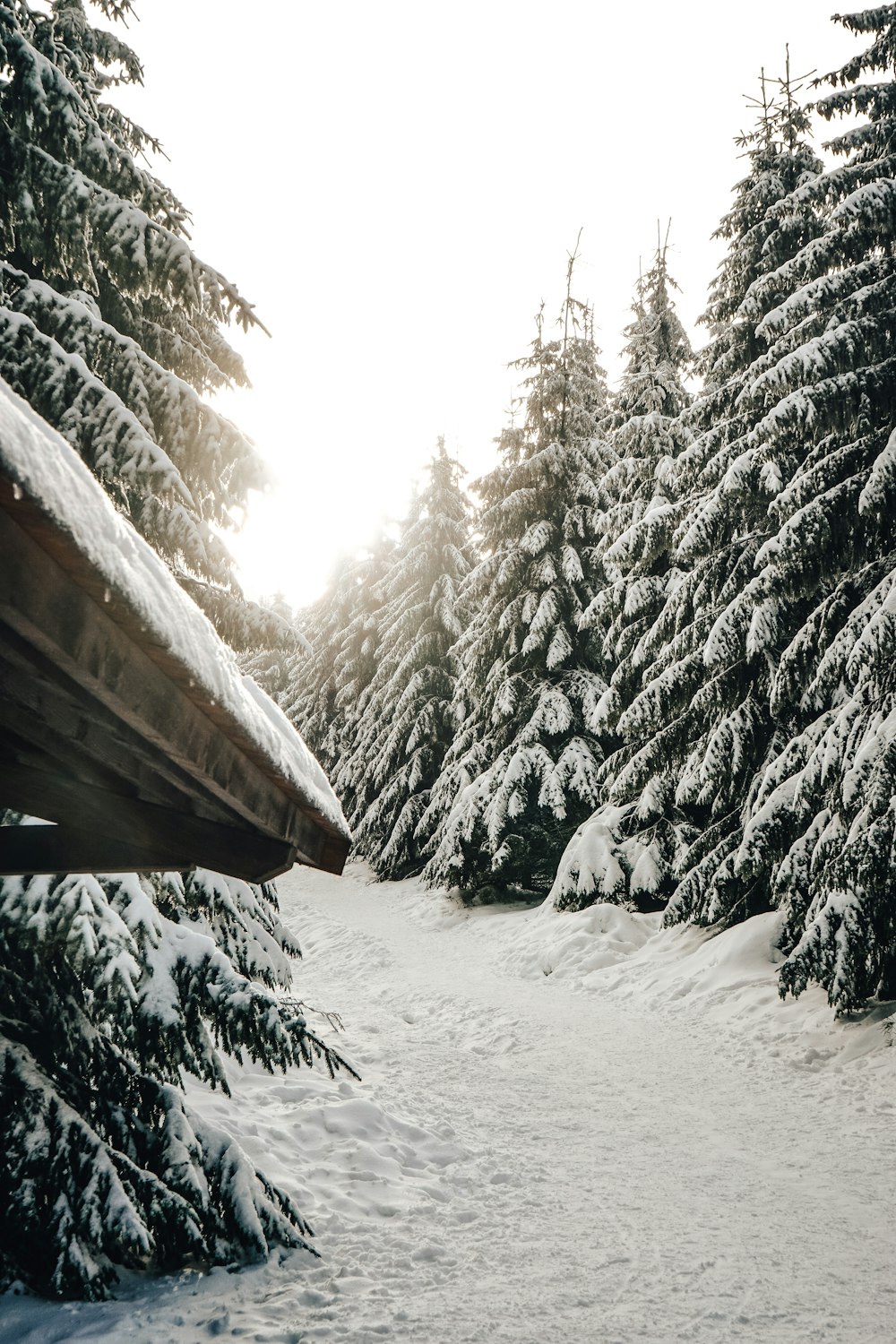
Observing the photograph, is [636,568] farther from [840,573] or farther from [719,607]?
[840,573]

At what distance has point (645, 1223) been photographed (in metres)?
4.51

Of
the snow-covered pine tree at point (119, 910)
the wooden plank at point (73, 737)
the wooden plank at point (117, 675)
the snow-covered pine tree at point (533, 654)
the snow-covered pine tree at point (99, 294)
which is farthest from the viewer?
the snow-covered pine tree at point (533, 654)

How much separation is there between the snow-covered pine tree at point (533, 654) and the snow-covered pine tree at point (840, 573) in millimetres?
5959

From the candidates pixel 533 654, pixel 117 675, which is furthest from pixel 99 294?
pixel 533 654

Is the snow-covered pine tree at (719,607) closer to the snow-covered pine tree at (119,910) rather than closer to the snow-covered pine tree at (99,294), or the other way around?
the snow-covered pine tree at (119,910)

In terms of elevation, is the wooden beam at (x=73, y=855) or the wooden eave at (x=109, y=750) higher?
the wooden eave at (x=109, y=750)

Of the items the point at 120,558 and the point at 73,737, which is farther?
the point at 73,737

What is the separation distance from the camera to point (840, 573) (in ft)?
27.9

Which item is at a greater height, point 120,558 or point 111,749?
point 120,558

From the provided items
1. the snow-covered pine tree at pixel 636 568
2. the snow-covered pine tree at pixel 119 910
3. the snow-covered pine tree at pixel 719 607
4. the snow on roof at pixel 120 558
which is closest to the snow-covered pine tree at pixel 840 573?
the snow-covered pine tree at pixel 719 607

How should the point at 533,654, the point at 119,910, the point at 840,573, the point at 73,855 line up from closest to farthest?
the point at 73,855, the point at 119,910, the point at 840,573, the point at 533,654

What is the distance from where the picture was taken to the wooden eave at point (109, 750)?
141cm

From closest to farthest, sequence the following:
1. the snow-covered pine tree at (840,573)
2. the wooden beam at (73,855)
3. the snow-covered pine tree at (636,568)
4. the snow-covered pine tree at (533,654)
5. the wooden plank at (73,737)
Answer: the wooden plank at (73,737) → the wooden beam at (73,855) → the snow-covered pine tree at (840,573) → the snow-covered pine tree at (636,568) → the snow-covered pine tree at (533,654)

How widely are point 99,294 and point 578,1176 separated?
8006mm
